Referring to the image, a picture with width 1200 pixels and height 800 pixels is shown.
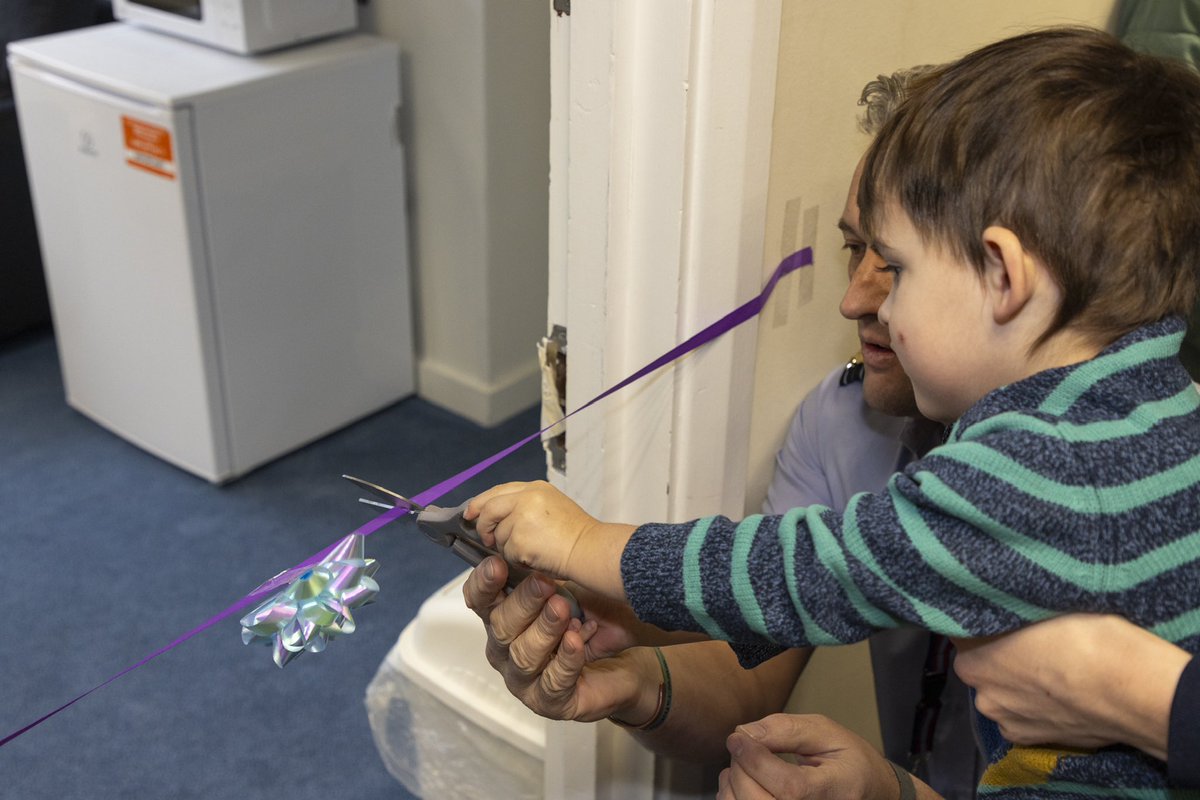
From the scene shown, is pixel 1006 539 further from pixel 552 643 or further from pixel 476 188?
pixel 476 188

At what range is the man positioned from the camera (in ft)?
3.42

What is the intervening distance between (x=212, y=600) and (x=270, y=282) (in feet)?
2.48

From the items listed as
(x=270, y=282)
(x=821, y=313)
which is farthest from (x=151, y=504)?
(x=821, y=313)

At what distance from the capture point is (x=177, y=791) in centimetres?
210

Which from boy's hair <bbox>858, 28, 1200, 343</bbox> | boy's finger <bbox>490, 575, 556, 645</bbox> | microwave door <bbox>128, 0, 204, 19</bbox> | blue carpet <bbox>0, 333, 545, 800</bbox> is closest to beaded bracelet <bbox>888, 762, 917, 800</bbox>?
boy's finger <bbox>490, 575, 556, 645</bbox>

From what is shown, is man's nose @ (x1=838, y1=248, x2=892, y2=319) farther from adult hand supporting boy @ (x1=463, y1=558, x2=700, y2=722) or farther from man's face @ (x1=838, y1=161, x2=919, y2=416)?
adult hand supporting boy @ (x1=463, y1=558, x2=700, y2=722)

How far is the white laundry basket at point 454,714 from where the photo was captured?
A: 5.16 ft

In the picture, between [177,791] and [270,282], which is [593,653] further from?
[270,282]

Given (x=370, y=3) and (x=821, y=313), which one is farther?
(x=370, y=3)

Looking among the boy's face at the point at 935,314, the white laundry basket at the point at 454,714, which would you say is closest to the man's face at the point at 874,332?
the boy's face at the point at 935,314

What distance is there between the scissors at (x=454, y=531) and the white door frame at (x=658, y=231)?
7.6 inches

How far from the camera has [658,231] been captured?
1.05 m

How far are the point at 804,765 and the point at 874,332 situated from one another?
40 centimetres

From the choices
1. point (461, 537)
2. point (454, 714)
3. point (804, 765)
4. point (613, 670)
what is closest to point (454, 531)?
point (461, 537)
